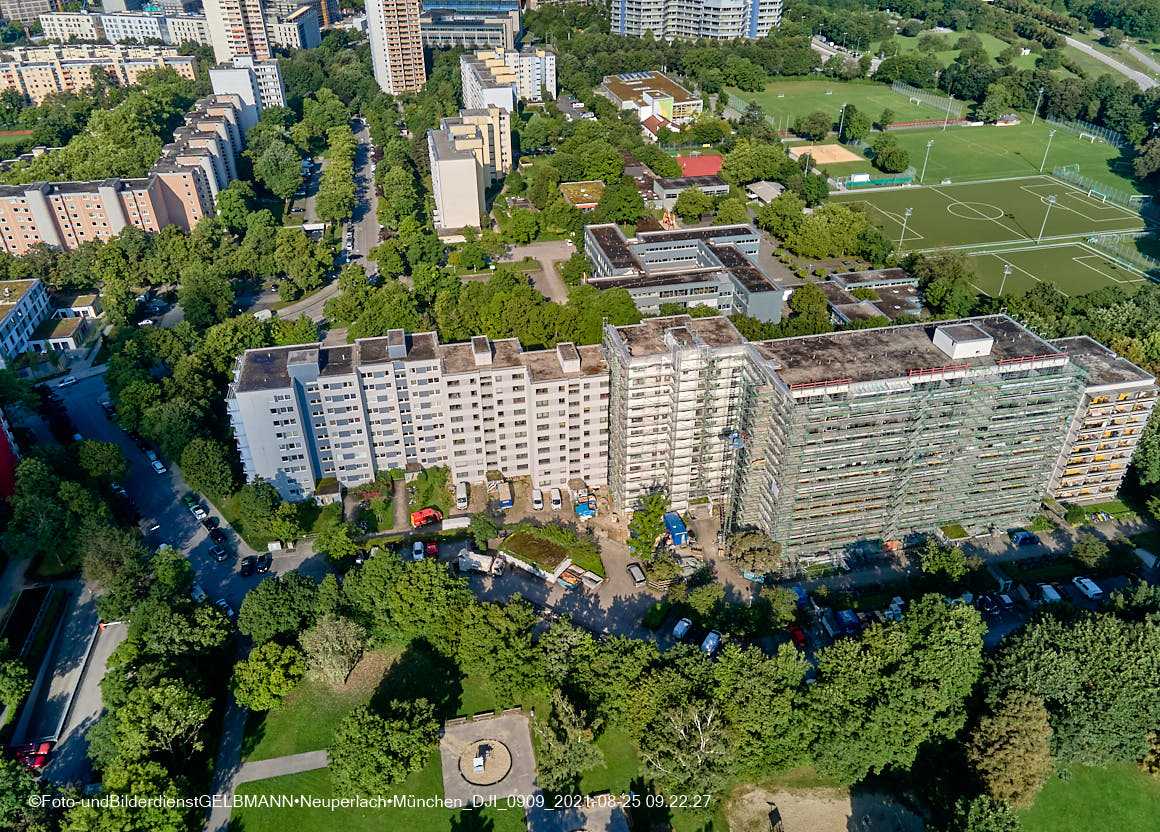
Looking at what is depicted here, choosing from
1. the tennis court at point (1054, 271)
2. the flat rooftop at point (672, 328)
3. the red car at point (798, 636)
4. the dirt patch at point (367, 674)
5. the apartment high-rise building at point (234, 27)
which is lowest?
the dirt patch at point (367, 674)

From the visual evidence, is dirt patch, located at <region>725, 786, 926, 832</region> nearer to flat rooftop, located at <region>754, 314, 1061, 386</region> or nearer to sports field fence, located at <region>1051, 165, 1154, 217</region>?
flat rooftop, located at <region>754, 314, 1061, 386</region>

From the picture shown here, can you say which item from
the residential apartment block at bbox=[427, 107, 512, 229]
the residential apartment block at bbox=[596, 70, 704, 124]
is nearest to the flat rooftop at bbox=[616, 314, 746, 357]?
the residential apartment block at bbox=[427, 107, 512, 229]

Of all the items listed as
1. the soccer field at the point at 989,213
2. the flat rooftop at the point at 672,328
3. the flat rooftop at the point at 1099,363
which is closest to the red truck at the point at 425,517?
the flat rooftop at the point at 672,328

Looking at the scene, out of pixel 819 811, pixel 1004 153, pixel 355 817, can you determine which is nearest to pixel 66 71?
pixel 355 817

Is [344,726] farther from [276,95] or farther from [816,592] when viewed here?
[276,95]

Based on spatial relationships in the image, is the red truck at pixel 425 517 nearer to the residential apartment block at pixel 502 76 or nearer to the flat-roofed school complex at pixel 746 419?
the flat-roofed school complex at pixel 746 419

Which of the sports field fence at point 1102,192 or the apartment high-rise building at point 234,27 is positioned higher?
the apartment high-rise building at point 234,27

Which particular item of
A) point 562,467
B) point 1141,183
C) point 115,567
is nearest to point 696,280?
point 562,467
